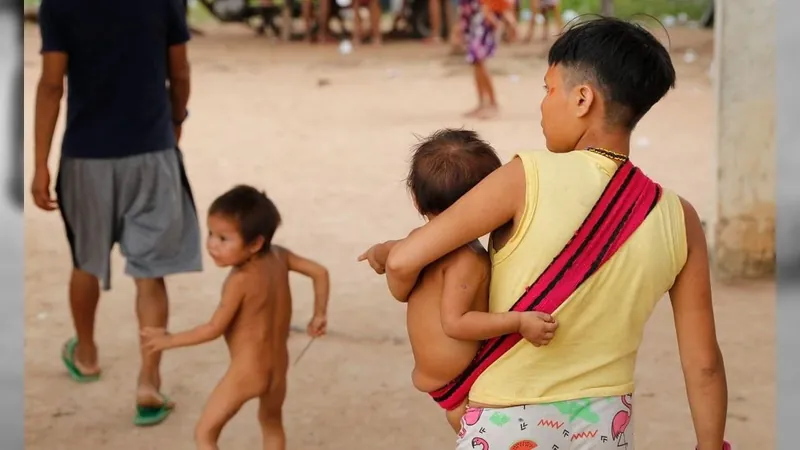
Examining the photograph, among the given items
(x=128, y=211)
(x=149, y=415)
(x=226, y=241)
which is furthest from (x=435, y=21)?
(x=226, y=241)

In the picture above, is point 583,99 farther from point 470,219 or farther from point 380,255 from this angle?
point 380,255

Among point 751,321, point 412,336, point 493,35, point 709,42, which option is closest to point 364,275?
point 751,321

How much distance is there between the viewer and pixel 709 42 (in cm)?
1630

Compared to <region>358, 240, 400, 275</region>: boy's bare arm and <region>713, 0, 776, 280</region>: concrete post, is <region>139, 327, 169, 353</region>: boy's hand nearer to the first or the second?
<region>358, 240, 400, 275</region>: boy's bare arm

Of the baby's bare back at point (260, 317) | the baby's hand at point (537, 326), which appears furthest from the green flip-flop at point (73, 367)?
the baby's hand at point (537, 326)

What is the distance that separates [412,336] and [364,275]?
12.9 ft

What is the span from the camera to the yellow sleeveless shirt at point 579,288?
2.10 metres

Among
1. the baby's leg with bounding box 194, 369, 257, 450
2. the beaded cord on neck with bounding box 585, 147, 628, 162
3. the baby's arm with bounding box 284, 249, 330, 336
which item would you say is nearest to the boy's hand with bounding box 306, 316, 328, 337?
the baby's arm with bounding box 284, 249, 330, 336

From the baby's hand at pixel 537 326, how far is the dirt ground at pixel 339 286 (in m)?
2.10

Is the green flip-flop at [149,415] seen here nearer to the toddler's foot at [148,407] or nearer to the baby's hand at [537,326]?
the toddler's foot at [148,407]

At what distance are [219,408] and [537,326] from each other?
166 cm

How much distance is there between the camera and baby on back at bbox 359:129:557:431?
221cm

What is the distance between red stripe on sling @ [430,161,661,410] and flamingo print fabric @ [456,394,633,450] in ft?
0.61

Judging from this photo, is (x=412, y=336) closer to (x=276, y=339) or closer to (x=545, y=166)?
(x=545, y=166)
